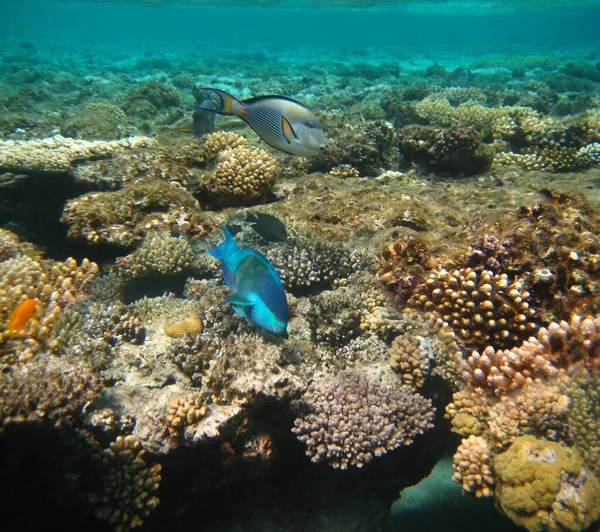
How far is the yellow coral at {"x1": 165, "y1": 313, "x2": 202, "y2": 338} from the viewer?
12.8ft

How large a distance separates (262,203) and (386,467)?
4462 millimetres

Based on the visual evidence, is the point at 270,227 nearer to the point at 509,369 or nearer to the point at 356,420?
the point at 356,420

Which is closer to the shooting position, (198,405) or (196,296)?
(198,405)

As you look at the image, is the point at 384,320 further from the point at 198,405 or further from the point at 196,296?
the point at 196,296

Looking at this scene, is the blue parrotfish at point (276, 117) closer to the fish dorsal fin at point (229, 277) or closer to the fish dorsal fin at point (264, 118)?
the fish dorsal fin at point (264, 118)

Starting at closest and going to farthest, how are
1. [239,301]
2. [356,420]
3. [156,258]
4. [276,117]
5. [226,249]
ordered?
1. [239,301]
2. [226,249]
3. [356,420]
4. [276,117]
5. [156,258]

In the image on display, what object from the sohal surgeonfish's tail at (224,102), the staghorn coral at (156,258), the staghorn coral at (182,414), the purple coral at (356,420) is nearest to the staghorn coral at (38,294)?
the staghorn coral at (156,258)

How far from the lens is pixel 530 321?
3.25 m

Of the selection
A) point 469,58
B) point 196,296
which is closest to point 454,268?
point 196,296

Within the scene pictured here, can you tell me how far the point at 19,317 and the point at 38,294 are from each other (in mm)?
779

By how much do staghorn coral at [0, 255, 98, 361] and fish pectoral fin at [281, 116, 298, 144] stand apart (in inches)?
132

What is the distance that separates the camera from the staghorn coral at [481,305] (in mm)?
3227

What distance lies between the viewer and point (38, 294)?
402 cm

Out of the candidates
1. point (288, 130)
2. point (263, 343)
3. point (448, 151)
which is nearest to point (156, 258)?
point (263, 343)
